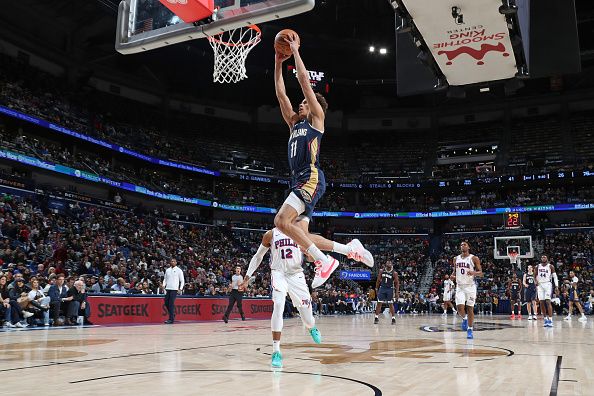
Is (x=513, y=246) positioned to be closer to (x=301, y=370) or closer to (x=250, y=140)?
(x=250, y=140)

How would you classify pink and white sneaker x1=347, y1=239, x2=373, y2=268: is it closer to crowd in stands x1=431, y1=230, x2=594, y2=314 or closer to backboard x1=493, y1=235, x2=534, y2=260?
backboard x1=493, y1=235, x2=534, y2=260

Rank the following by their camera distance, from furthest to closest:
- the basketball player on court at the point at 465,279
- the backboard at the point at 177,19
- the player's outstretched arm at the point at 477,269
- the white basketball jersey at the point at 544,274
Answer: the white basketball jersey at the point at 544,274, the basketball player on court at the point at 465,279, the player's outstretched arm at the point at 477,269, the backboard at the point at 177,19

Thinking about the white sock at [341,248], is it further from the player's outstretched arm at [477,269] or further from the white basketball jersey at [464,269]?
the white basketball jersey at [464,269]

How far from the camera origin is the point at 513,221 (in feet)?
127

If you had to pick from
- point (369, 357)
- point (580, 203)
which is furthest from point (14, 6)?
point (580, 203)

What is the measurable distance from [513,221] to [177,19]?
1399 inches

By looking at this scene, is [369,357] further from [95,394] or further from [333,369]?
[95,394]

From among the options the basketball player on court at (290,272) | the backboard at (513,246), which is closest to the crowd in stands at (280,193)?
the backboard at (513,246)

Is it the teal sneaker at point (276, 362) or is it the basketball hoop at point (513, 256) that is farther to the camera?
the basketball hoop at point (513, 256)

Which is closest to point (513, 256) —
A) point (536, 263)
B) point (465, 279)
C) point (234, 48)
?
point (536, 263)

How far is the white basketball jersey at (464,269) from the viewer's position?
36.6 ft

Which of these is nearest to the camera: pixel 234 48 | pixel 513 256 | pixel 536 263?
pixel 234 48

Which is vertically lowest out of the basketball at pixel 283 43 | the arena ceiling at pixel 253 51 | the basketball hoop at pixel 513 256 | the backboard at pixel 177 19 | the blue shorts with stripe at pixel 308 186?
the blue shorts with stripe at pixel 308 186

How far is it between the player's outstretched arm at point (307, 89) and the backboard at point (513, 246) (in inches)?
1047
